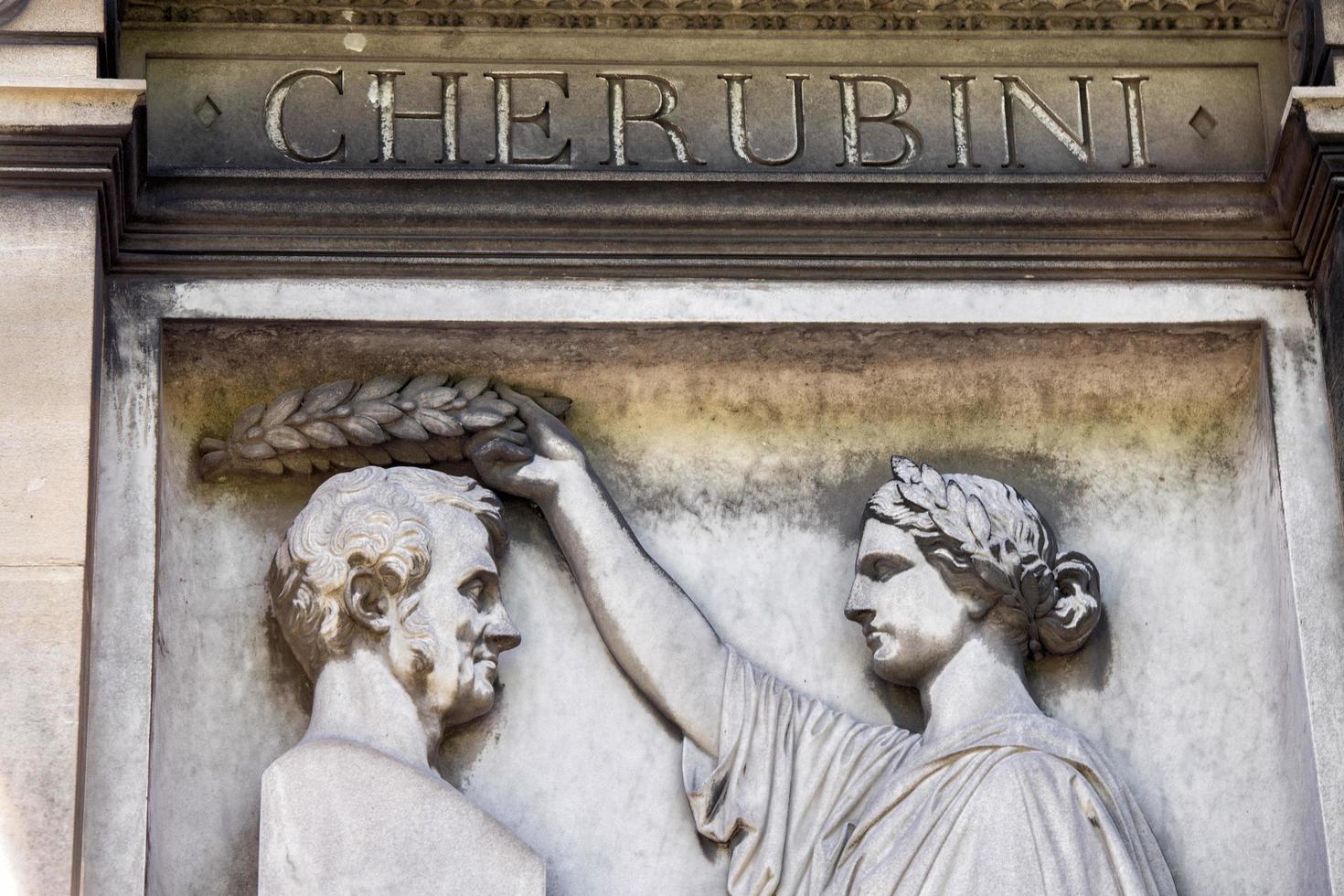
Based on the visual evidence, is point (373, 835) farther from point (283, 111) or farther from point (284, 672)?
point (283, 111)

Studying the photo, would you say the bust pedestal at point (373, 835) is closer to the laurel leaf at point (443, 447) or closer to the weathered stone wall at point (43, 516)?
the weathered stone wall at point (43, 516)

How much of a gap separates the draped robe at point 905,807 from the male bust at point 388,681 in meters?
0.64

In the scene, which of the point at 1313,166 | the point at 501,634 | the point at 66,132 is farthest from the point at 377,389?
the point at 1313,166

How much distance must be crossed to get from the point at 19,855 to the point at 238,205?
207cm

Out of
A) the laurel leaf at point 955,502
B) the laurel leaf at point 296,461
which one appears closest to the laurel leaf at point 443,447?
the laurel leaf at point 296,461

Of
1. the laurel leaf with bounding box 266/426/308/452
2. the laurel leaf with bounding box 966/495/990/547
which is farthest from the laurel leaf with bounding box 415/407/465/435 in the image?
the laurel leaf with bounding box 966/495/990/547

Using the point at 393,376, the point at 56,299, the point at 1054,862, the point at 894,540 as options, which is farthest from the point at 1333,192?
the point at 56,299

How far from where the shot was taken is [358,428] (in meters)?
9.02

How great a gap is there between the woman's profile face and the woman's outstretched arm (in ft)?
Result: 1.41

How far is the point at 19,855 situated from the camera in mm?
7941

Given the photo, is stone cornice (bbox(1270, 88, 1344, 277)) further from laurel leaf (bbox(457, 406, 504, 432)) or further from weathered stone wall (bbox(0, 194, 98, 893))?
weathered stone wall (bbox(0, 194, 98, 893))

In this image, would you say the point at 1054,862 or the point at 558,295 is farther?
the point at 558,295

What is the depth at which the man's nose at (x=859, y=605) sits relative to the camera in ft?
29.2

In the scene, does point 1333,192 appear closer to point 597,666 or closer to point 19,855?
point 597,666
